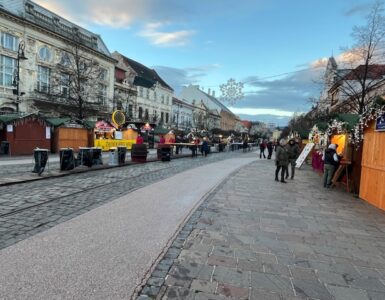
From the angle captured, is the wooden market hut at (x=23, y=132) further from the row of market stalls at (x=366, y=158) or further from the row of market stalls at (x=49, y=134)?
the row of market stalls at (x=366, y=158)

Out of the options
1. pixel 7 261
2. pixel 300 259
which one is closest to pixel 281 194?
pixel 300 259

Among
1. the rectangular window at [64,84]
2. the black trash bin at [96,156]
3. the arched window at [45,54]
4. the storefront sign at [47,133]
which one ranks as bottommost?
the black trash bin at [96,156]

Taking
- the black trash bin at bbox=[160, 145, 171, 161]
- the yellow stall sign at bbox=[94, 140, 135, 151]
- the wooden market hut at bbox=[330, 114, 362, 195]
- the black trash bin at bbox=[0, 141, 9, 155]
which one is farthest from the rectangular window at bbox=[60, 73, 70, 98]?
the wooden market hut at bbox=[330, 114, 362, 195]

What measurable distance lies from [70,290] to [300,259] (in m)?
3.15

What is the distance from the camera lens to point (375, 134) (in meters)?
10.6

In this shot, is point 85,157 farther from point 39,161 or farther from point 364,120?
point 364,120

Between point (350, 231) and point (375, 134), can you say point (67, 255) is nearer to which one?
point (350, 231)

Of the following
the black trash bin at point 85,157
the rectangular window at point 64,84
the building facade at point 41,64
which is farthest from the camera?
the rectangular window at point 64,84

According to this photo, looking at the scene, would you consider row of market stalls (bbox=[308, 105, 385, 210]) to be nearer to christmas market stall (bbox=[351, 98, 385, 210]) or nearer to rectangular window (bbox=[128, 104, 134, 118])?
christmas market stall (bbox=[351, 98, 385, 210])

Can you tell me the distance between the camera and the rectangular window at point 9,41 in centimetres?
3372

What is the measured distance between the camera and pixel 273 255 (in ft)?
16.9

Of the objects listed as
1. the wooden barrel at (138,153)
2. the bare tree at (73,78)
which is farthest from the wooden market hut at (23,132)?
the bare tree at (73,78)

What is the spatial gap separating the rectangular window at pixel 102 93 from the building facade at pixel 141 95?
2.35m

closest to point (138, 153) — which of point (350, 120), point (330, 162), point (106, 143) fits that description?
point (330, 162)
